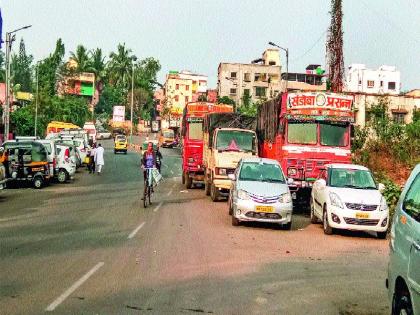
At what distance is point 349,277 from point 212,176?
505 inches

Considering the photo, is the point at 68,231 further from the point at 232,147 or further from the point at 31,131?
the point at 31,131

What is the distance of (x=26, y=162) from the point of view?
25750mm

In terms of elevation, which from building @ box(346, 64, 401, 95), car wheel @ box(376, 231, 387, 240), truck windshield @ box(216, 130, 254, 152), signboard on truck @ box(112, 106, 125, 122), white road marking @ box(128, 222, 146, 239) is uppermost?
building @ box(346, 64, 401, 95)

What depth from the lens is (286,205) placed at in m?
16.0

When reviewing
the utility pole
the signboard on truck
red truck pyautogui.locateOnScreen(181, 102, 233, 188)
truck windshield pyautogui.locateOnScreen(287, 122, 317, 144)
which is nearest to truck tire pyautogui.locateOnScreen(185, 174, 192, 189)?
red truck pyautogui.locateOnScreen(181, 102, 233, 188)

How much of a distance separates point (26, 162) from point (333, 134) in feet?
42.8

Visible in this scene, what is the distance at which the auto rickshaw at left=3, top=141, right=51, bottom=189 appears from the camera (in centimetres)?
2555

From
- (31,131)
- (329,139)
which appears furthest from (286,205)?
(31,131)

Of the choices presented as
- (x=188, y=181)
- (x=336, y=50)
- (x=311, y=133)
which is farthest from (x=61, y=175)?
(x=336, y=50)

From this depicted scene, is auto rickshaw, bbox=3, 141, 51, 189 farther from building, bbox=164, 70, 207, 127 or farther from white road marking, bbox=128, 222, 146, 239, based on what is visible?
building, bbox=164, 70, 207, 127

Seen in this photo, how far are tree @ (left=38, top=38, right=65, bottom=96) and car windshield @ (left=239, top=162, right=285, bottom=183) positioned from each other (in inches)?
2659

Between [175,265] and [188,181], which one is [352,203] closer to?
[175,265]

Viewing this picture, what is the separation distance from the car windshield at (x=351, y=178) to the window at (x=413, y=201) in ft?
33.8

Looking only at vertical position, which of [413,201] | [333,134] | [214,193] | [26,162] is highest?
[333,134]
